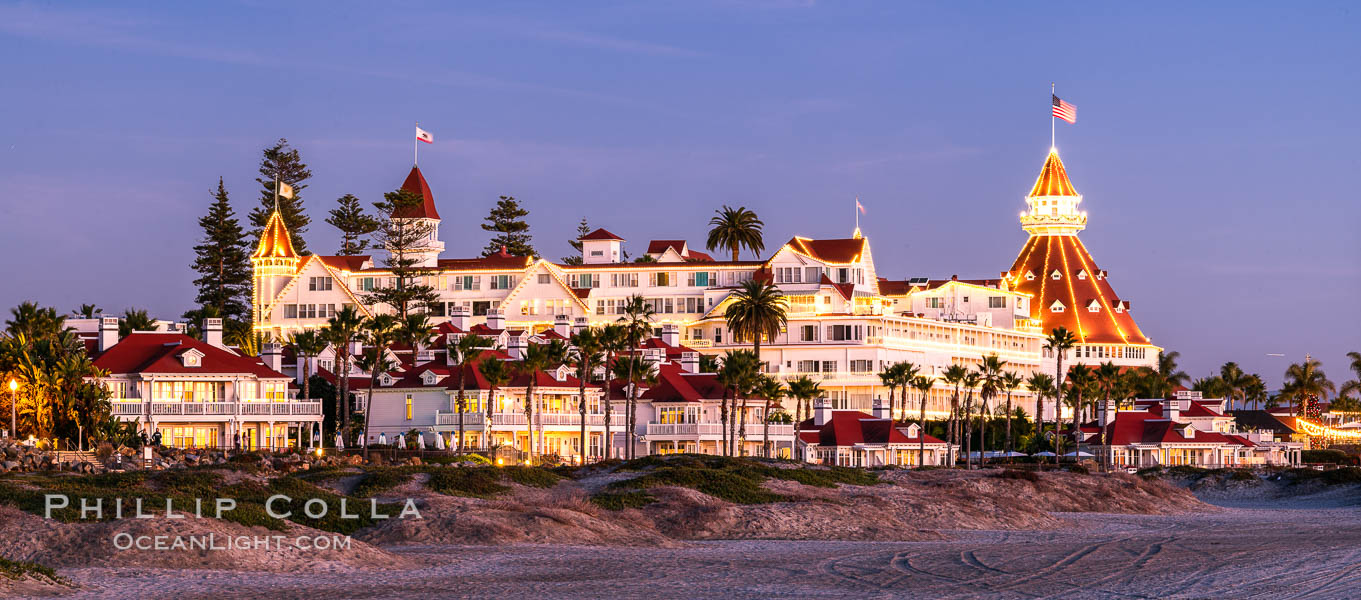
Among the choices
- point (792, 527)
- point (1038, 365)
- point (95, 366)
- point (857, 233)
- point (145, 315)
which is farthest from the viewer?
point (857, 233)

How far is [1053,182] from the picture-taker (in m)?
173

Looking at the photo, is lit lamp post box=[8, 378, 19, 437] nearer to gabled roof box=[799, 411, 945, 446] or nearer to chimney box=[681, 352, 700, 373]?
gabled roof box=[799, 411, 945, 446]

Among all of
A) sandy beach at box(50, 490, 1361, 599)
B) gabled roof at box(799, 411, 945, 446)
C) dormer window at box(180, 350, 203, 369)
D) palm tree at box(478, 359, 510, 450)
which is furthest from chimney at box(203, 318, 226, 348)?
sandy beach at box(50, 490, 1361, 599)

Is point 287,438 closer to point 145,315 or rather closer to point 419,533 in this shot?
point 145,315

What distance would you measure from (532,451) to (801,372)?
41.3 metres

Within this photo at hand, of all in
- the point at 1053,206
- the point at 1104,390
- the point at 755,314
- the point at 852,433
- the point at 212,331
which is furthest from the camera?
the point at 1053,206

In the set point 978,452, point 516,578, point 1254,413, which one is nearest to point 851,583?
point 516,578

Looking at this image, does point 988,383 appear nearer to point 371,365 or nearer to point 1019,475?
point 371,365

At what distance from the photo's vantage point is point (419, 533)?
140 feet

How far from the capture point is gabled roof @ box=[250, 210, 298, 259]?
458 ft

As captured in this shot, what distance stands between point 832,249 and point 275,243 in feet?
133

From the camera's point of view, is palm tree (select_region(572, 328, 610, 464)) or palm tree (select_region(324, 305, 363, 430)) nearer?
palm tree (select_region(324, 305, 363, 430))

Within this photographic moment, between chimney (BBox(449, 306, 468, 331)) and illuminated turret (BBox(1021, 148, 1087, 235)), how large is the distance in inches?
2432

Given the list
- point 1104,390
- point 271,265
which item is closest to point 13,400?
point 271,265
